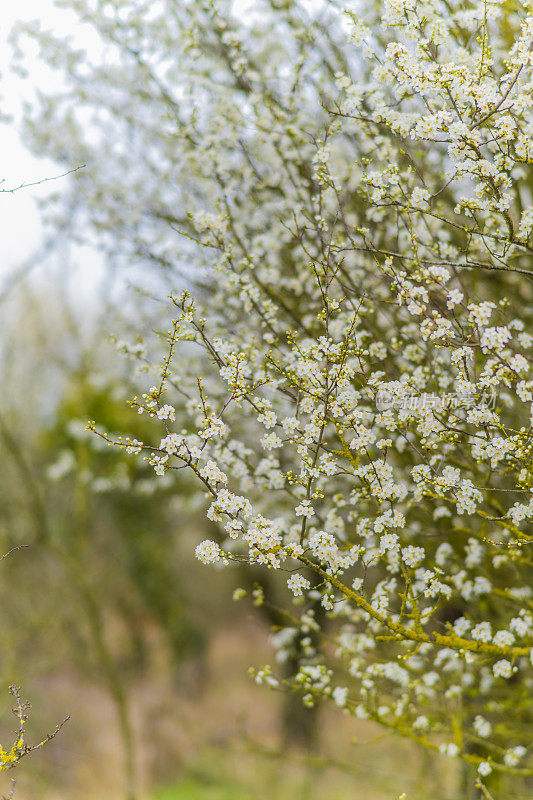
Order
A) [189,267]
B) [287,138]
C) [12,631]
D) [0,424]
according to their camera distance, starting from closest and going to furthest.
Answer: [287,138] → [189,267] → [0,424] → [12,631]

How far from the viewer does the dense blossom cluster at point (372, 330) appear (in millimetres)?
2422

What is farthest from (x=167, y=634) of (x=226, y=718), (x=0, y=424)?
(x=0, y=424)

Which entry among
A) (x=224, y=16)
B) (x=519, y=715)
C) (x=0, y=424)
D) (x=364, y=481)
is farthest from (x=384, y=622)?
(x=0, y=424)

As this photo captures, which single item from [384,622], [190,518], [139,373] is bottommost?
[384,622]

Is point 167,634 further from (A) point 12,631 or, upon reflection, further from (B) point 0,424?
(B) point 0,424

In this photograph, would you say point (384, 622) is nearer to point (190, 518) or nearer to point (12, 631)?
point (12, 631)

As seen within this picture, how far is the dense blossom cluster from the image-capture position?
2.42 m

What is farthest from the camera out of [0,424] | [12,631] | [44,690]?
[44,690]

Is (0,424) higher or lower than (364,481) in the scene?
higher

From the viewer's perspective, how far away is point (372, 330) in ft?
11.4

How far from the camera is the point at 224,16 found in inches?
160

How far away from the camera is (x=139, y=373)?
337 cm

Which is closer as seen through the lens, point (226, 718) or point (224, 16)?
point (224, 16)

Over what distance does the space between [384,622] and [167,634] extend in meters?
10.4
